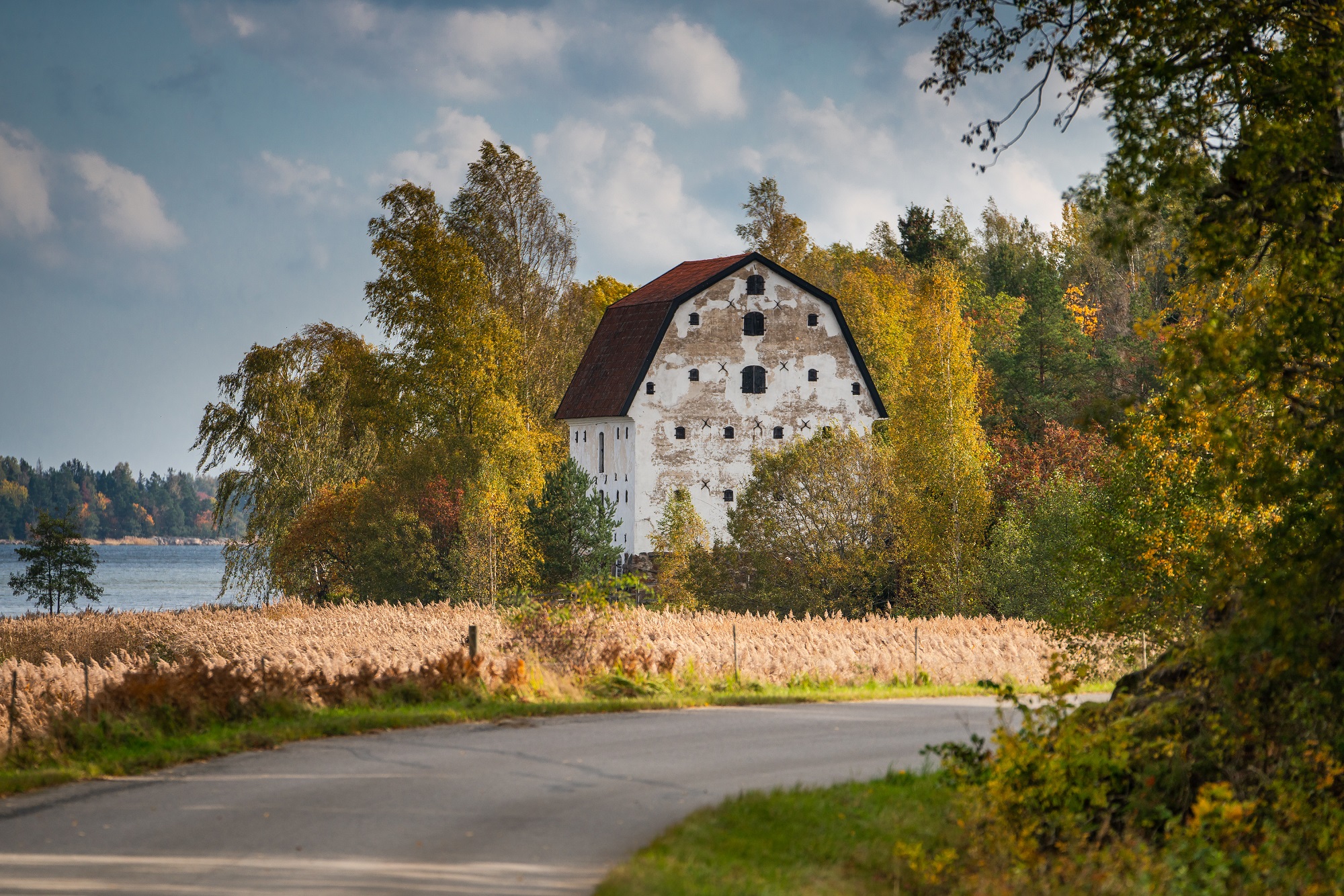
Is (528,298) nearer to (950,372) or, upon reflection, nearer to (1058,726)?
(950,372)

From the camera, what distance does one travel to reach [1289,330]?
10820mm

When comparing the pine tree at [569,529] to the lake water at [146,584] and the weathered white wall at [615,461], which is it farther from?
the lake water at [146,584]

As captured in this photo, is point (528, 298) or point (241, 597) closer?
point (241, 597)

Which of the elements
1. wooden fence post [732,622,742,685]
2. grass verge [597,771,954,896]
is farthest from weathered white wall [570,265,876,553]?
grass verge [597,771,954,896]

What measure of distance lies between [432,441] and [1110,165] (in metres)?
40.7

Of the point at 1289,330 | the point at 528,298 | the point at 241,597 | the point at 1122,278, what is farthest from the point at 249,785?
the point at 1122,278

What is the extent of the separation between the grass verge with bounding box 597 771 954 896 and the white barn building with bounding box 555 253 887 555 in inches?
1524

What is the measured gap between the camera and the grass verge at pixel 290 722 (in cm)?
1390

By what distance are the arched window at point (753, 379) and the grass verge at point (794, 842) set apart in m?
39.8

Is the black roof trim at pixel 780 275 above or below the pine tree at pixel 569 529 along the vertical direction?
above

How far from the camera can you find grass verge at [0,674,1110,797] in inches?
547

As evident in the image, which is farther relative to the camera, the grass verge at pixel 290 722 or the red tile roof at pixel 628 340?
the red tile roof at pixel 628 340

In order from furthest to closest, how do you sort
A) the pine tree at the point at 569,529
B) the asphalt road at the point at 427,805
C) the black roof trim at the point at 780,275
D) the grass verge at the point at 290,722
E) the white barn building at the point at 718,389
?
the white barn building at the point at 718,389 → the black roof trim at the point at 780,275 → the pine tree at the point at 569,529 → the grass verge at the point at 290,722 → the asphalt road at the point at 427,805

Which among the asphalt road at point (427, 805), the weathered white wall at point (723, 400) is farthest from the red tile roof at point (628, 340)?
the asphalt road at point (427, 805)
